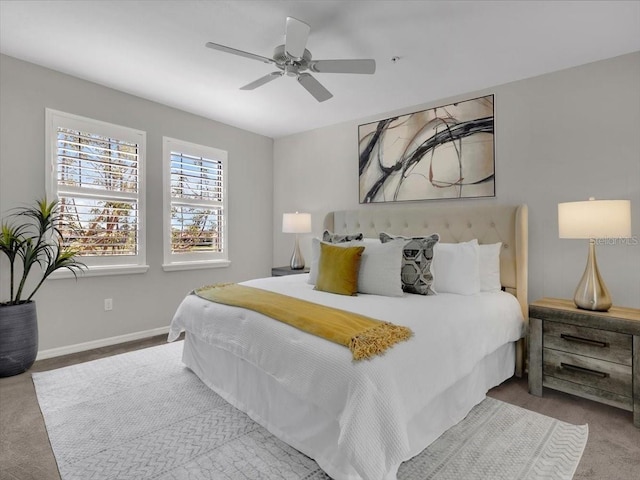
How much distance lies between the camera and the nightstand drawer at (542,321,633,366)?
2189 millimetres

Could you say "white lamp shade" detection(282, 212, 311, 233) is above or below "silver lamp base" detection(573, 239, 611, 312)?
above

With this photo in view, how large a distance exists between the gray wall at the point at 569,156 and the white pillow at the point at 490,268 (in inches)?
15.0

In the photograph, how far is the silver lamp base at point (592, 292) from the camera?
2334mm

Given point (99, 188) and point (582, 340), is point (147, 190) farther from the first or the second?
point (582, 340)

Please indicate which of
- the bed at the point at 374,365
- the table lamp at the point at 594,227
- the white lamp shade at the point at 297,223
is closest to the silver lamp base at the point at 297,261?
the white lamp shade at the point at 297,223

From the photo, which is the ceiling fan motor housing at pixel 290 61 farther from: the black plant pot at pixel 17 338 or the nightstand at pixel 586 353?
the black plant pot at pixel 17 338

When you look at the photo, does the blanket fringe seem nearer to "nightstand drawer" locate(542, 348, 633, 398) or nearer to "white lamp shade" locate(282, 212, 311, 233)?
"nightstand drawer" locate(542, 348, 633, 398)

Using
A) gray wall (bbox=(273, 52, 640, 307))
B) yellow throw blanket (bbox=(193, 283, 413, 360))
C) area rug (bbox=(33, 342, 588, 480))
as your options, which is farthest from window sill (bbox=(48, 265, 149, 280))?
gray wall (bbox=(273, 52, 640, 307))

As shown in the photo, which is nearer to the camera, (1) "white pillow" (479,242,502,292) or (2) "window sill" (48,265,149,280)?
(1) "white pillow" (479,242,502,292)

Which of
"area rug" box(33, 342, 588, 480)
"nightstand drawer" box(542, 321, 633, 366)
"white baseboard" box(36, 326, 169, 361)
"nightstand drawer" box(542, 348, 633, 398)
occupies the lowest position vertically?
"area rug" box(33, 342, 588, 480)

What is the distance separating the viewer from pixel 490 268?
2.90 meters

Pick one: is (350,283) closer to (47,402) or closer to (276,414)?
(276,414)

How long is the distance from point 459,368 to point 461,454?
44 centimetres

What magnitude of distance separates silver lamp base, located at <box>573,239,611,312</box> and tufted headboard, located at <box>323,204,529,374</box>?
48 cm
